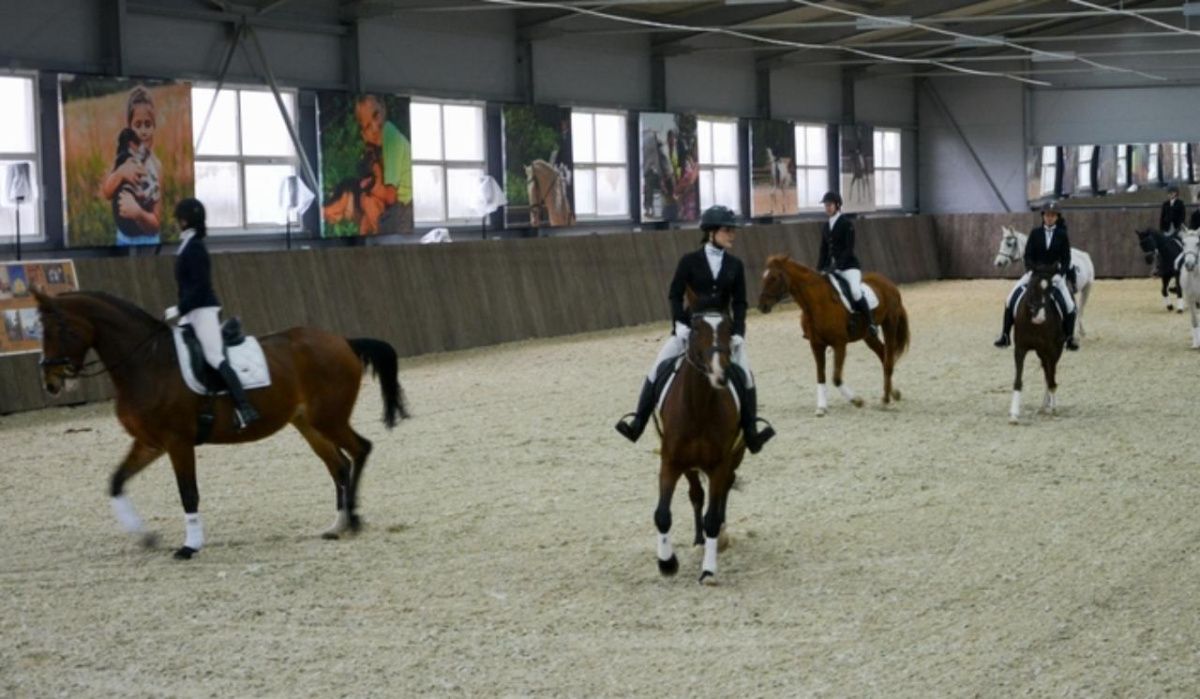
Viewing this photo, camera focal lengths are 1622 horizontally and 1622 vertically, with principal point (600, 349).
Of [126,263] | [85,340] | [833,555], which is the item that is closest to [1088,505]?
[833,555]

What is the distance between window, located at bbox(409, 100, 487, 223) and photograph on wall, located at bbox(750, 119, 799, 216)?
8.86 meters

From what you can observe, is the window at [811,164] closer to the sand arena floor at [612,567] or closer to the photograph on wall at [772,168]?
the photograph on wall at [772,168]

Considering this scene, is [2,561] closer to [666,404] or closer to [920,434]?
[666,404]

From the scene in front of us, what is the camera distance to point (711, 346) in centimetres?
765

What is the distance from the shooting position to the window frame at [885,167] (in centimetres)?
3928

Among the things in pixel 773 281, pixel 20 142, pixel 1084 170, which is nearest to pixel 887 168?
pixel 1084 170

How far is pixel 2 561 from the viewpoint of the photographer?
874cm

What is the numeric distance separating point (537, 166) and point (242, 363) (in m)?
17.7

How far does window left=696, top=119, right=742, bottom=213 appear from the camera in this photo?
3189 centimetres

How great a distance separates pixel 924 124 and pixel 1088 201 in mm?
4695

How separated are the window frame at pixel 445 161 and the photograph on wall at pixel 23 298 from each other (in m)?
8.72

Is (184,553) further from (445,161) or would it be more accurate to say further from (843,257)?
(445,161)

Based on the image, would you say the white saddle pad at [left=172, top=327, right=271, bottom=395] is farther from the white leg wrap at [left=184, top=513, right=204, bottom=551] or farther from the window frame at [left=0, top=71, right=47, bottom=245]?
the window frame at [left=0, top=71, right=47, bottom=245]

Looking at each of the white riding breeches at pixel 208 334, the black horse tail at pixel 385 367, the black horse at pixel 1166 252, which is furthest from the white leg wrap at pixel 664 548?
the black horse at pixel 1166 252
